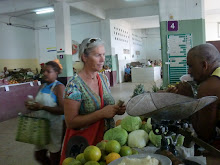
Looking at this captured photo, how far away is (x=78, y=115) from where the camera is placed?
5.37 ft

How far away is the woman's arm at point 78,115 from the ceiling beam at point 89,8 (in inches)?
327

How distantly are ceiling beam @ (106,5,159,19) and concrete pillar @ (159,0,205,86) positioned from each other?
6731 mm

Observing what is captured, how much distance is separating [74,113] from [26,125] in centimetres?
69

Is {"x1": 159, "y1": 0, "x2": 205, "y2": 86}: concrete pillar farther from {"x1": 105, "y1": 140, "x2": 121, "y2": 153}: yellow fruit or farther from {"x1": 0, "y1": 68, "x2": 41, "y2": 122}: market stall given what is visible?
{"x1": 105, "y1": 140, "x2": 121, "y2": 153}: yellow fruit

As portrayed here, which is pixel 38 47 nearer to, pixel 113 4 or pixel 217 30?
pixel 113 4

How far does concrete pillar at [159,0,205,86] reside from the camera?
5.28 meters

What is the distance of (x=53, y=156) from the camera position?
2369mm

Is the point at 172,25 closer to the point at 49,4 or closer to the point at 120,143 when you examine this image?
the point at 120,143

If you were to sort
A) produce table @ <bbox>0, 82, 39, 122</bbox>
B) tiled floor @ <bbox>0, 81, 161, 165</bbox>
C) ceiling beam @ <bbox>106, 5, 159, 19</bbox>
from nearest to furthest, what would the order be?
tiled floor @ <bbox>0, 81, 161, 165</bbox> → produce table @ <bbox>0, 82, 39, 122</bbox> → ceiling beam @ <bbox>106, 5, 159, 19</bbox>

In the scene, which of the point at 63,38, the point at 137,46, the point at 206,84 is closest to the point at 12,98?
the point at 63,38

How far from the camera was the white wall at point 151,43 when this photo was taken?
784 inches

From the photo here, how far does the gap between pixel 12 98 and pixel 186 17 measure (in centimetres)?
490

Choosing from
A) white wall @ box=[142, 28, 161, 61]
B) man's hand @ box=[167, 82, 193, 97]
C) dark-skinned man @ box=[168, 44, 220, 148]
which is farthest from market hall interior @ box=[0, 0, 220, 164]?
dark-skinned man @ box=[168, 44, 220, 148]

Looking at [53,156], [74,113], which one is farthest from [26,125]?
[74,113]
